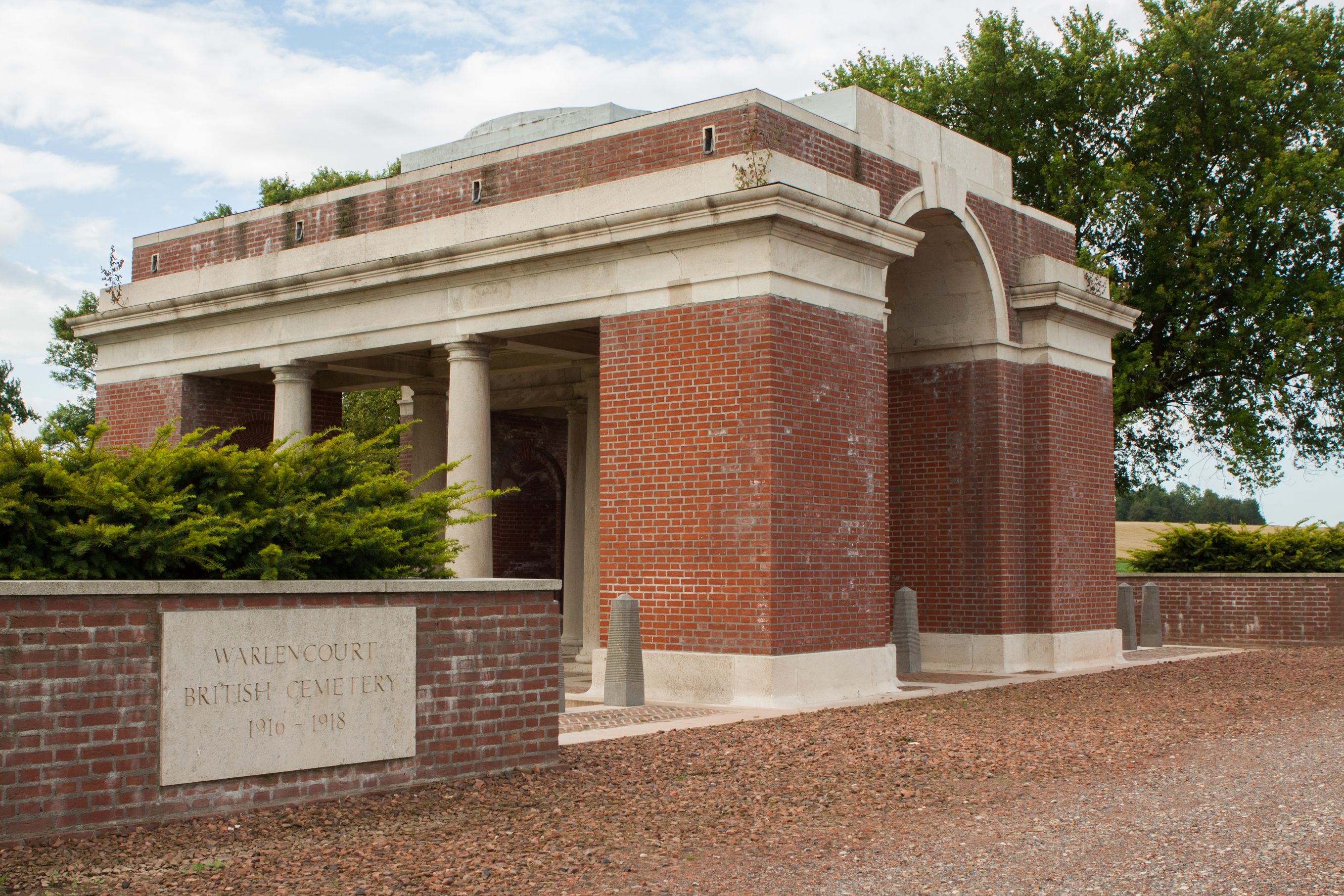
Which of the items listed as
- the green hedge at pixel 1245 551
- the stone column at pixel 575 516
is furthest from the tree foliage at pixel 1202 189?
the stone column at pixel 575 516

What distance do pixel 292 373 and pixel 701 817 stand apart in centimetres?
1230

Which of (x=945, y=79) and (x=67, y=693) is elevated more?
(x=945, y=79)

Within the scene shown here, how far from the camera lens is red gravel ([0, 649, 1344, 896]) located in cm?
586

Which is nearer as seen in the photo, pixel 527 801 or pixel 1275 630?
pixel 527 801

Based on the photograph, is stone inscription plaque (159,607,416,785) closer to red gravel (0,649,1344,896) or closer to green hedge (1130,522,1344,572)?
red gravel (0,649,1344,896)

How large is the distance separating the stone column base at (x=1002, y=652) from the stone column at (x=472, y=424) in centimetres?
583

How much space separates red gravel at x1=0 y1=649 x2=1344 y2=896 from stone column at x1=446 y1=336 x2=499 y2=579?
18.2 ft

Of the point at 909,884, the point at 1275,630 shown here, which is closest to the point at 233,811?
the point at 909,884

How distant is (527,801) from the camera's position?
7656mm

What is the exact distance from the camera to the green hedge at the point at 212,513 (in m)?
6.77

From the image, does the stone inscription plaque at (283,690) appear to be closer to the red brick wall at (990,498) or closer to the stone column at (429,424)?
the red brick wall at (990,498)

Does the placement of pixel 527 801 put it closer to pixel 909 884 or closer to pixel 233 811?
pixel 233 811

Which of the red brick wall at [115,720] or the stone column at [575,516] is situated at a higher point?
the stone column at [575,516]

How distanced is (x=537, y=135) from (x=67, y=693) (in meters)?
12.8
